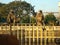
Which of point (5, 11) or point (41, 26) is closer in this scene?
point (41, 26)

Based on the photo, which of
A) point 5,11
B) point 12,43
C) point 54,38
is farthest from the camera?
point 5,11

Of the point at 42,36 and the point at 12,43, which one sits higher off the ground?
the point at 12,43

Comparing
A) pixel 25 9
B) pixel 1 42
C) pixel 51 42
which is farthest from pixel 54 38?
pixel 25 9

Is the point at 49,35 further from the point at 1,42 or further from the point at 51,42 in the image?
the point at 1,42

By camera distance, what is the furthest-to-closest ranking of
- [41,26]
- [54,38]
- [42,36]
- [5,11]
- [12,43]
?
[5,11] < [54,38] < [42,36] < [41,26] < [12,43]

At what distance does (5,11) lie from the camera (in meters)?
47.0

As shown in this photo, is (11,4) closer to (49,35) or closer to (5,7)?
(5,7)

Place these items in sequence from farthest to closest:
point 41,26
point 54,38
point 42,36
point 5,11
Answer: point 5,11, point 54,38, point 42,36, point 41,26

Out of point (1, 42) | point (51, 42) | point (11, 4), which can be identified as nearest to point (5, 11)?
point (11, 4)

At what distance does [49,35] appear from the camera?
1681 cm

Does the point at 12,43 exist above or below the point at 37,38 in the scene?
above

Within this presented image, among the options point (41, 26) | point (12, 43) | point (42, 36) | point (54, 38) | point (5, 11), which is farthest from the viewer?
point (5, 11)

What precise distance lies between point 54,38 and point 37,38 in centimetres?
171

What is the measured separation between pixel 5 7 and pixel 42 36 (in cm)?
3293
